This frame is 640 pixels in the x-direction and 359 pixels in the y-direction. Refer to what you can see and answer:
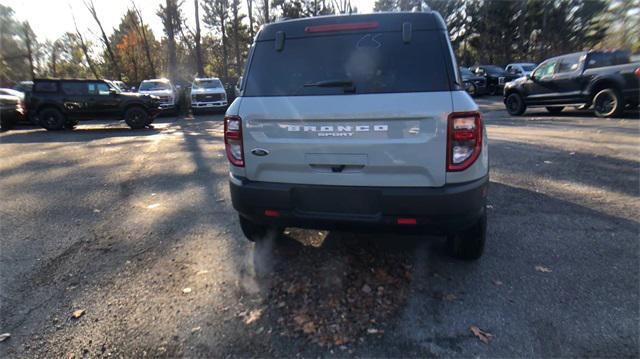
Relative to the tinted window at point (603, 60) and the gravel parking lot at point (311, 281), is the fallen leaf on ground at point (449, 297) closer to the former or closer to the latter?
the gravel parking lot at point (311, 281)

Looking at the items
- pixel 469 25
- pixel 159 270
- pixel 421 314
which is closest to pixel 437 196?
pixel 421 314

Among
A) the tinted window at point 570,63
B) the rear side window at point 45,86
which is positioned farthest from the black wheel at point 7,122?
the tinted window at point 570,63

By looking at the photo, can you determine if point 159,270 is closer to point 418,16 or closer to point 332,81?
point 332,81

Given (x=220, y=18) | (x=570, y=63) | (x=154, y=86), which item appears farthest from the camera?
(x=220, y=18)

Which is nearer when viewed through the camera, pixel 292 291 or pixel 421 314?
pixel 421 314

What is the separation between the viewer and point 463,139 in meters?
2.62

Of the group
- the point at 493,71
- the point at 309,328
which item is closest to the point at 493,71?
the point at 493,71

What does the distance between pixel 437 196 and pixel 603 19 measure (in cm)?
295

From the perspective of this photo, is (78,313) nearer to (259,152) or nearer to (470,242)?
→ (259,152)

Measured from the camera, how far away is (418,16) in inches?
114

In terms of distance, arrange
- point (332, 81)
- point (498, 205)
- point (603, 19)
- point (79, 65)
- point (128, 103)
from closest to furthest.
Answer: point (332, 81)
point (603, 19)
point (498, 205)
point (128, 103)
point (79, 65)

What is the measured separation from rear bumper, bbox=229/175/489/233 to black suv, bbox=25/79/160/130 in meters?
13.0

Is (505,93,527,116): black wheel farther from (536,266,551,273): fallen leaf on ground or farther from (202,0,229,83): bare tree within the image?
(202,0,229,83): bare tree

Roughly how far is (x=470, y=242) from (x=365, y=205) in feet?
3.53
